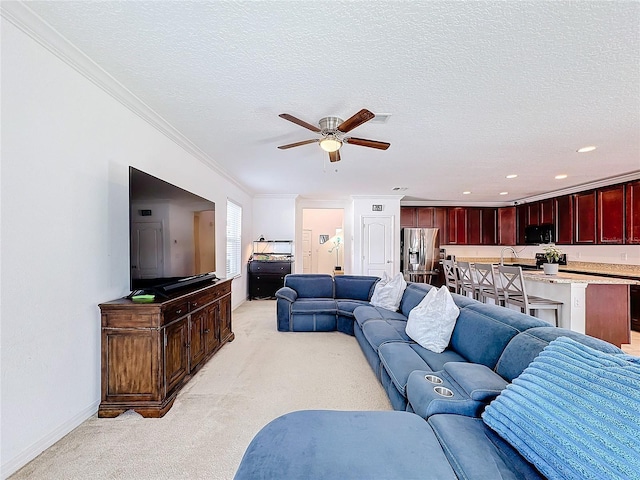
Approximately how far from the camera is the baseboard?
153cm

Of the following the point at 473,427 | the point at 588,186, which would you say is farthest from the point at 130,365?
the point at 588,186

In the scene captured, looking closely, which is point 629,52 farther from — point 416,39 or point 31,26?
point 31,26

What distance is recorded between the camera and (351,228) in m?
7.25

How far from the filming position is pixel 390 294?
386cm

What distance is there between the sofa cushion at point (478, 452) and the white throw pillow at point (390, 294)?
2434 millimetres

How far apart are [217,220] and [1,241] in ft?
10.7

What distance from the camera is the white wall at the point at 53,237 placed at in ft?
5.08

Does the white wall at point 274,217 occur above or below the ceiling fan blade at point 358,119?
below

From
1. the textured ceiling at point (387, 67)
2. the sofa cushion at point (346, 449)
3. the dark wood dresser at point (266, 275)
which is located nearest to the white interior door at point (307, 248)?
the dark wood dresser at point (266, 275)

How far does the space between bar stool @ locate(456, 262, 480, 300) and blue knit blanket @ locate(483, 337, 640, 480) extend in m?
3.29

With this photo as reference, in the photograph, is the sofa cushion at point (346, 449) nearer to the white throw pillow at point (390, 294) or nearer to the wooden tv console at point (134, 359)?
the wooden tv console at point (134, 359)

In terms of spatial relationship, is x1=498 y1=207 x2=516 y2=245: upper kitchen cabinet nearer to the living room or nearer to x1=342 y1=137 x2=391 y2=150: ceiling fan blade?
the living room

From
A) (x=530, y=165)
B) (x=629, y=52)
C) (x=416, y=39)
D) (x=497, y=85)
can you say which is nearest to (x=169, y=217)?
(x=416, y=39)

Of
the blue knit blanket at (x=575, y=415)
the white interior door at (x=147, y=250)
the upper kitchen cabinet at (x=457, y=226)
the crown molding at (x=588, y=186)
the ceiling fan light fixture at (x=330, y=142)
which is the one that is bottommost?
the blue knit blanket at (x=575, y=415)
